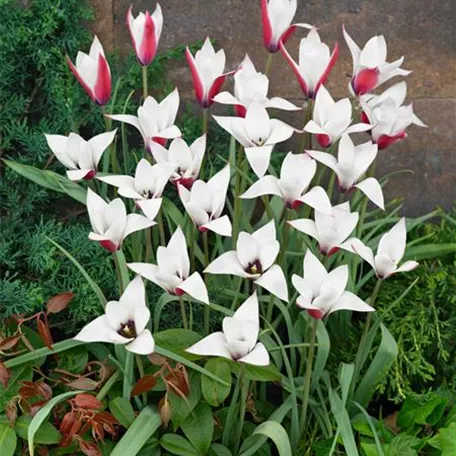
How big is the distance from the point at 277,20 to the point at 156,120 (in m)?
0.36

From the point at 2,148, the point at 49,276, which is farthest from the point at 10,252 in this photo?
the point at 2,148

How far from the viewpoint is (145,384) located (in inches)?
66.1

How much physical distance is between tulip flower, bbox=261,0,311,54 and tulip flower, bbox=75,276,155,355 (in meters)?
0.66

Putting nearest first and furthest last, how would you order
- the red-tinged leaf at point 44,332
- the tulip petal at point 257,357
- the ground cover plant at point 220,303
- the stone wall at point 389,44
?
the tulip petal at point 257,357 → the ground cover plant at point 220,303 → the red-tinged leaf at point 44,332 → the stone wall at point 389,44

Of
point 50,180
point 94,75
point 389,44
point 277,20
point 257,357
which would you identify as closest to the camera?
point 257,357

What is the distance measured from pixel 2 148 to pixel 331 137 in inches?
35.1

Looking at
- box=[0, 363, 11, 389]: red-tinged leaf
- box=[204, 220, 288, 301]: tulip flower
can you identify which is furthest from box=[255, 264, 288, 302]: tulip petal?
box=[0, 363, 11, 389]: red-tinged leaf

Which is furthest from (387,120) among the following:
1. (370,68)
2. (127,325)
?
(127,325)

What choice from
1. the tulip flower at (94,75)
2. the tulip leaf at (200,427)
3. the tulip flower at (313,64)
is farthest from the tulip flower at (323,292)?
the tulip flower at (94,75)

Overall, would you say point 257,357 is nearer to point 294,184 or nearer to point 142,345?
point 142,345

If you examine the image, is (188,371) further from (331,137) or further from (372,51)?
(372,51)

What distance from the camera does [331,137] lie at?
5.96 ft

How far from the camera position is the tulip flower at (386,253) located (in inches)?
64.7

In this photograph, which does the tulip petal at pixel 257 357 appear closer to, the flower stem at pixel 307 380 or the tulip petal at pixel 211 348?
the tulip petal at pixel 211 348
